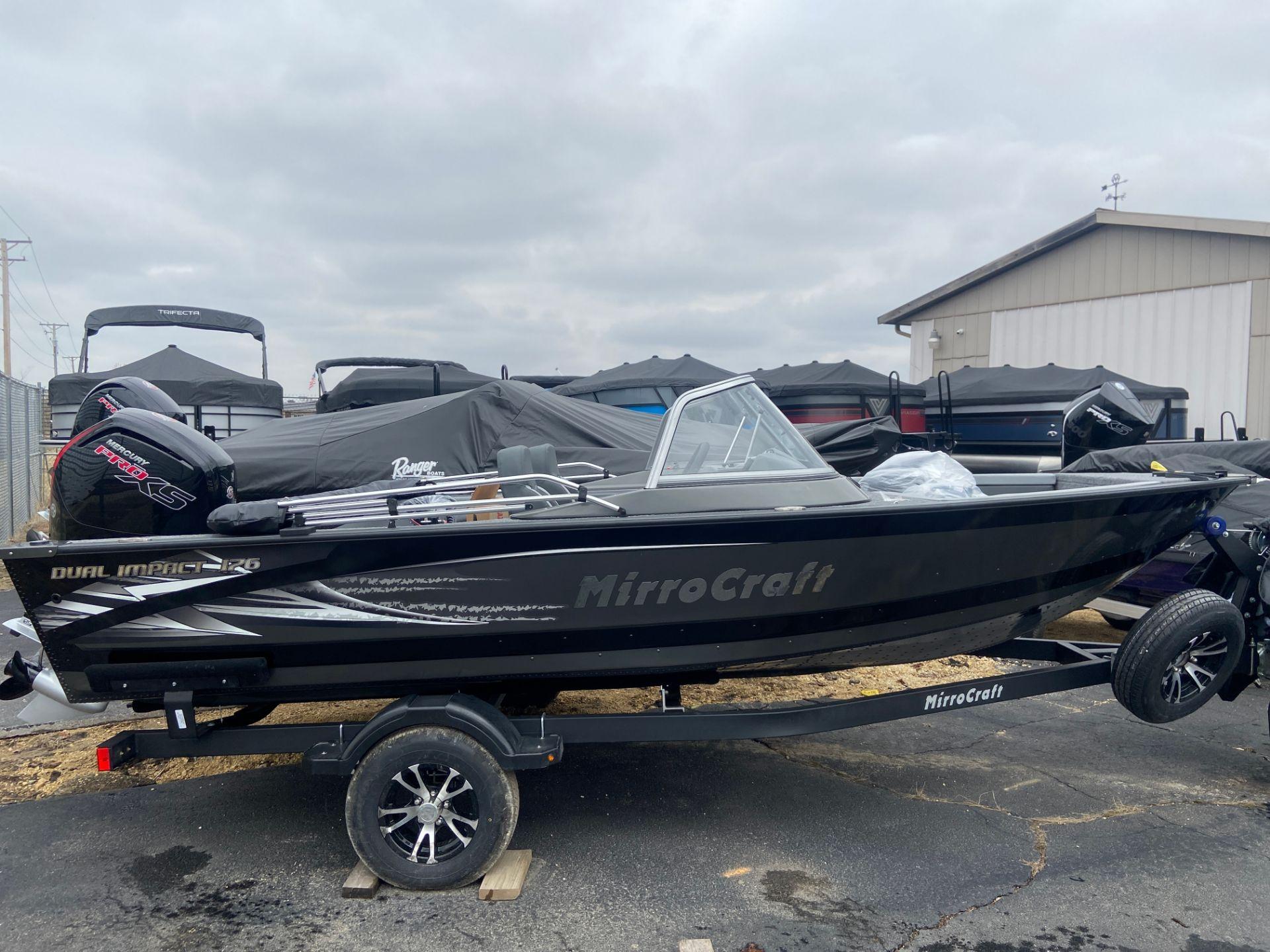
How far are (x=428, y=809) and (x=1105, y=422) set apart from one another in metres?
5.68

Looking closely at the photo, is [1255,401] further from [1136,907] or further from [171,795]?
[171,795]

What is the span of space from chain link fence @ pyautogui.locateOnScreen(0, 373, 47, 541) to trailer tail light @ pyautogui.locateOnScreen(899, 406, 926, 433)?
10.3 meters

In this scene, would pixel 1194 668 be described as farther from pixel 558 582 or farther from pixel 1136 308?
pixel 1136 308

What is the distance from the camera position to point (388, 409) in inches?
281

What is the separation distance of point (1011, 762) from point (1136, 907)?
4.21ft

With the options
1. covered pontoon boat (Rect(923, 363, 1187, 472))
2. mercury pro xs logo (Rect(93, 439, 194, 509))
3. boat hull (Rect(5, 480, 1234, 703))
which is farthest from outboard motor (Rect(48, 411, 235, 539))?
covered pontoon boat (Rect(923, 363, 1187, 472))

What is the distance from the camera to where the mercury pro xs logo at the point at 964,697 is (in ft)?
11.1

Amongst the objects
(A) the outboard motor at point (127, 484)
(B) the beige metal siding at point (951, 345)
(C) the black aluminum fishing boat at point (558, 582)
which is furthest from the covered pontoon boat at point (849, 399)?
(A) the outboard motor at point (127, 484)

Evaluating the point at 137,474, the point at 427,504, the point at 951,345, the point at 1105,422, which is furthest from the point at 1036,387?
the point at 137,474

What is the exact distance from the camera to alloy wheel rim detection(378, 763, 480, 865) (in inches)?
118

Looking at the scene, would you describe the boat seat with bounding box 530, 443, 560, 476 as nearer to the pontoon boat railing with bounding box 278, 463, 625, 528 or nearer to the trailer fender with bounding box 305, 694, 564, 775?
the pontoon boat railing with bounding box 278, 463, 625, 528

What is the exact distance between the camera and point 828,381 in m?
10.9

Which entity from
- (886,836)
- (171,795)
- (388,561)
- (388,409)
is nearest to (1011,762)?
(886,836)

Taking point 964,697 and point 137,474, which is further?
point 964,697
